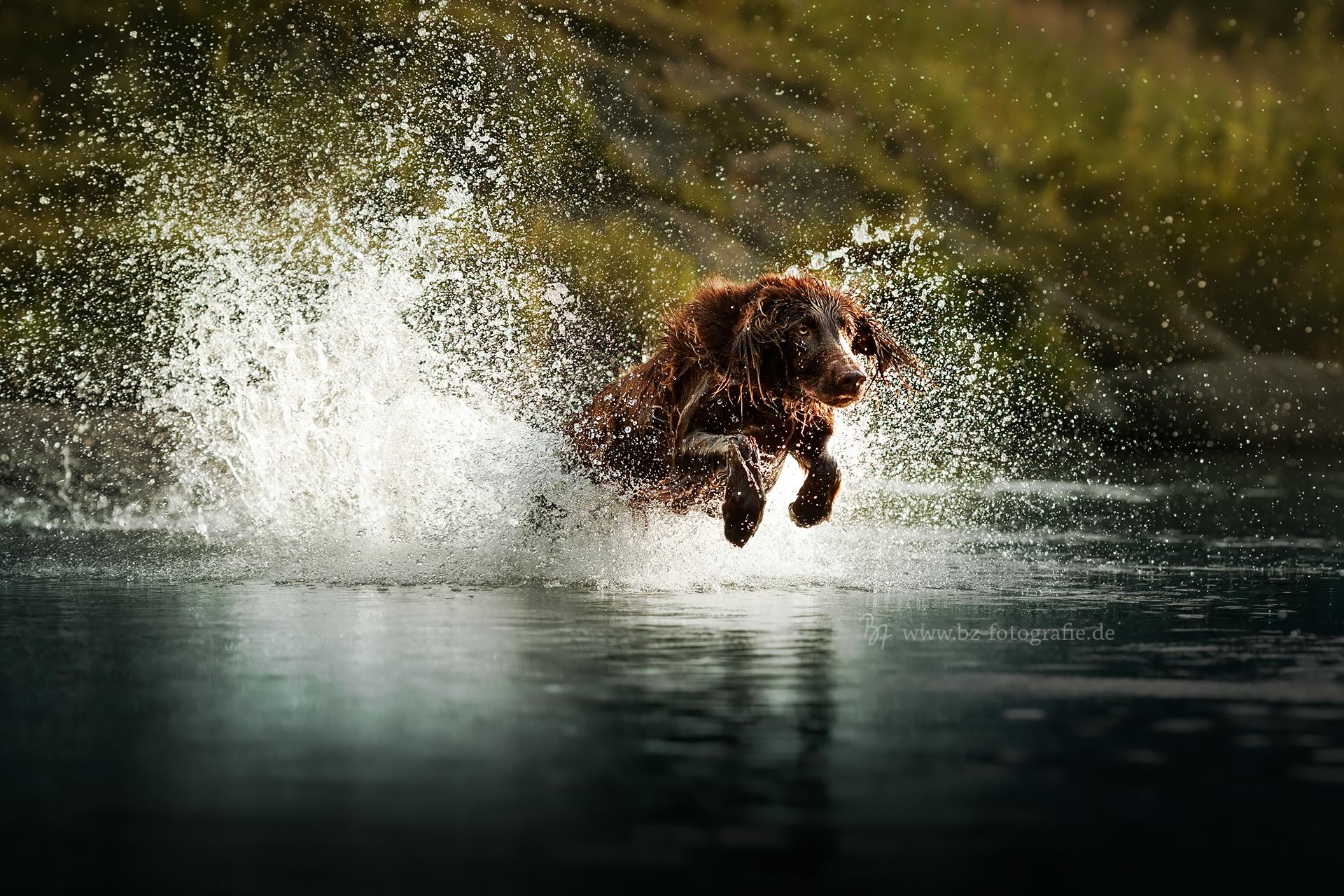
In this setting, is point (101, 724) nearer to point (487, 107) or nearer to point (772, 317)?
point (772, 317)

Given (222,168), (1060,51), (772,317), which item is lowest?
(772,317)

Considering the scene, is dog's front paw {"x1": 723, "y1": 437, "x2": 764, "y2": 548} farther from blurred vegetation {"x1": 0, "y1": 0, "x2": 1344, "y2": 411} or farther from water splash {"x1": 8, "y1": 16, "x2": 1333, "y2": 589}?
blurred vegetation {"x1": 0, "y1": 0, "x2": 1344, "y2": 411}

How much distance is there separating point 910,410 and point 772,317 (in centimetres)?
987

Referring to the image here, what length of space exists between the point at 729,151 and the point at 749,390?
2595 centimetres

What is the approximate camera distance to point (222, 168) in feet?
87.8

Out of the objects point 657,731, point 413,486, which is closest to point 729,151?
point 413,486

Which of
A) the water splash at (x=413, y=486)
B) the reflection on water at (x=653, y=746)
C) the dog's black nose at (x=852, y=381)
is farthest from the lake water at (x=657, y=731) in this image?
the dog's black nose at (x=852, y=381)

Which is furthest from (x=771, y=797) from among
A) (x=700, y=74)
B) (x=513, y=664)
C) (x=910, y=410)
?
(x=700, y=74)

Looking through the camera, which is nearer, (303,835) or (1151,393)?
(303,835)

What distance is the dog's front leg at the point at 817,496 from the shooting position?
7.16 m

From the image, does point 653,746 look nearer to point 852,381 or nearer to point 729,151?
point 852,381

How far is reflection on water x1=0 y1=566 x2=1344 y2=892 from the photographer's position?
2633 mm

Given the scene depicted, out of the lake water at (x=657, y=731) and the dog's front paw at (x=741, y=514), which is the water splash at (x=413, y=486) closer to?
the dog's front paw at (x=741, y=514)

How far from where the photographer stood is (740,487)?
6.61 metres
